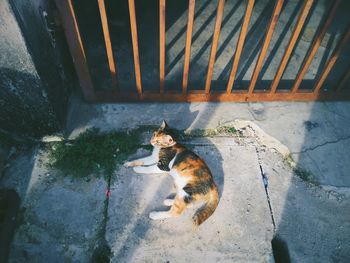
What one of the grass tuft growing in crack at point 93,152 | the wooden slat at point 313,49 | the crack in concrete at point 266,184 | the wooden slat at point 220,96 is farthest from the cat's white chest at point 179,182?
the wooden slat at point 313,49

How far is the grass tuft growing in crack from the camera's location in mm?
3486

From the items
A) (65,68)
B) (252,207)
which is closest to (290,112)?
(252,207)

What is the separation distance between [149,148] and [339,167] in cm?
231

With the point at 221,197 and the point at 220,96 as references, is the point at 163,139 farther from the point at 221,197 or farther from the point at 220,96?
the point at 220,96

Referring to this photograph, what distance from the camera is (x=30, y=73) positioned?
3.03 m

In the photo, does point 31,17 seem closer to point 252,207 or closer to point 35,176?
point 35,176

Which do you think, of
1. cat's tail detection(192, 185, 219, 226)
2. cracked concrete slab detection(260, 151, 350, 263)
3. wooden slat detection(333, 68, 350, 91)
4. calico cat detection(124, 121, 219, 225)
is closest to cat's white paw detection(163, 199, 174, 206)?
calico cat detection(124, 121, 219, 225)

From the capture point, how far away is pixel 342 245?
3.20 metres

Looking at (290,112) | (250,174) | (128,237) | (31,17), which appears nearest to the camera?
(31,17)

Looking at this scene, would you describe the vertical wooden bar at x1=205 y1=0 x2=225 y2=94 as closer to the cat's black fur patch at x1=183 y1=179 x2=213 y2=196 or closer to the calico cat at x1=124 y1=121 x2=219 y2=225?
the calico cat at x1=124 y1=121 x2=219 y2=225

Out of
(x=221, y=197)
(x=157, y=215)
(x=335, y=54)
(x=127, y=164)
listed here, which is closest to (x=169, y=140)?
(x=127, y=164)

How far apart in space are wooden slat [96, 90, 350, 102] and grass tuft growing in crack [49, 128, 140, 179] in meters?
0.49

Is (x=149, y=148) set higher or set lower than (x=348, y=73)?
lower

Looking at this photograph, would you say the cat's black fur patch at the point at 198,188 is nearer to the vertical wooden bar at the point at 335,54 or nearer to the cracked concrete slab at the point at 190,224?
the cracked concrete slab at the point at 190,224
